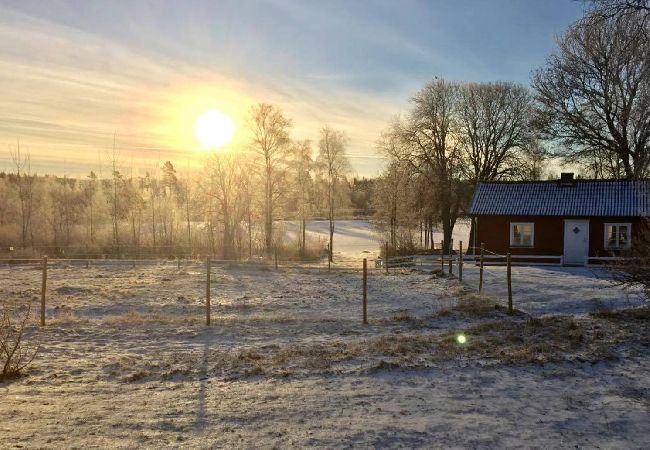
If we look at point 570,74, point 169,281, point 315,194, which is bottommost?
point 169,281

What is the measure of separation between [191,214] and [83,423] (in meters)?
45.0

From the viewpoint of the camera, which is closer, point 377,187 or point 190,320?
point 190,320

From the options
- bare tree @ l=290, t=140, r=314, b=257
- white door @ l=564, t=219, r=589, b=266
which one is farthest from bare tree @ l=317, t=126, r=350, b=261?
white door @ l=564, t=219, r=589, b=266

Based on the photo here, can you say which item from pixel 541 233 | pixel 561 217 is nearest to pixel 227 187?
pixel 541 233

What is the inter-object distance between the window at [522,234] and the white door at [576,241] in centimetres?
179

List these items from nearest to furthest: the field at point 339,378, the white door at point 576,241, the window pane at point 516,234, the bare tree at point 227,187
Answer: the field at point 339,378 → the white door at point 576,241 → the window pane at point 516,234 → the bare tree at point 227,187

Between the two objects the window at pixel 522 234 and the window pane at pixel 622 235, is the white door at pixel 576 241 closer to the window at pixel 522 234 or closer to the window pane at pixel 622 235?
the window pane at pixel 622 235

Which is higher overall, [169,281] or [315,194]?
[315,194]

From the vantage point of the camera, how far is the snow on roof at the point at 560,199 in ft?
92.6

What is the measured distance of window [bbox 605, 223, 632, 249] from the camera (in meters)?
28.0

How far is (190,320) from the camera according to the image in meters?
11.7

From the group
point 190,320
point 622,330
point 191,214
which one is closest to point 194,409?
point 190,320

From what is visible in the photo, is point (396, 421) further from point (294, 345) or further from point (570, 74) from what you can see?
point (570, 74)

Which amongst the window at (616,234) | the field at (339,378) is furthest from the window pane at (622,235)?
the field at (339,378)
